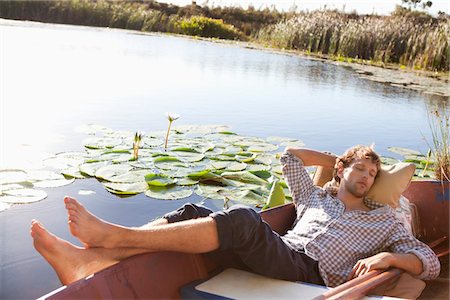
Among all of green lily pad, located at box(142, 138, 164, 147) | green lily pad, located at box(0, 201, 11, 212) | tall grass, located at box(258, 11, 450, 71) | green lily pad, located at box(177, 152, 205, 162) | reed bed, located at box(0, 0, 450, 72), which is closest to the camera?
green lily pad, located at box(0, 201, 11, 212)

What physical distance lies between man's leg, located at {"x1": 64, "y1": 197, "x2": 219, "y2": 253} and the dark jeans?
49mm

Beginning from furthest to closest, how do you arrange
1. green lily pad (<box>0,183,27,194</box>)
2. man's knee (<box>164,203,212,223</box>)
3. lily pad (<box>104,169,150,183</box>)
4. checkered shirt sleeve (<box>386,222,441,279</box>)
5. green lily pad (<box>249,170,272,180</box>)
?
green lily pad (<box>249,170,272,180</box>) < lily pad (<box>104,169,150,183</box>) < green lily pad (<box>0,183,27,194</box>) < checkered shirt sleeve (<box>386,222,441,279</box>) < man's knee (<box>164,203,212,223</box>)

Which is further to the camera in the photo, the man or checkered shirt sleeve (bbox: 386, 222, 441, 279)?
checkered shirt sleeve (bbox: 386, 222, 441, 279)

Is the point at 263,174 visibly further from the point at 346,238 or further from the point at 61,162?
the point at 346,238

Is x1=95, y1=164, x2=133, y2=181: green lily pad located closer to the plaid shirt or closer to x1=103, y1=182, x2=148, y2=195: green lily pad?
x1=103, y1=182, x2=148, y2=195: green lily pad

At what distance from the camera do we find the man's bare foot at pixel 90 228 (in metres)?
1.91

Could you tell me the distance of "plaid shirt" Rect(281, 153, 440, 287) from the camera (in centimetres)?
233

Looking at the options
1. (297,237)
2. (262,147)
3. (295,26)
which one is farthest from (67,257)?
(295,26)

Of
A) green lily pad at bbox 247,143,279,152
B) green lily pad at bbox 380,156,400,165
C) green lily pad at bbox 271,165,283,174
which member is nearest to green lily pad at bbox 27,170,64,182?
green lily pad at bbox 271,165,283,174

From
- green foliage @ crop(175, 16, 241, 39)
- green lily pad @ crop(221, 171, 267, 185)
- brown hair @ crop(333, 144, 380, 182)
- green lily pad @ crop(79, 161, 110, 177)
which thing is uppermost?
green foliage @ crop(175, 16, 241, 39)

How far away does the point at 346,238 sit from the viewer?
7.86ft

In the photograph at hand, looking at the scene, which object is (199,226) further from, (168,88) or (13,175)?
(168,88)

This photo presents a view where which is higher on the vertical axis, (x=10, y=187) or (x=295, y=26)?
(x=295, y=26)

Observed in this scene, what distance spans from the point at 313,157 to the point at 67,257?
1314 millimetres
